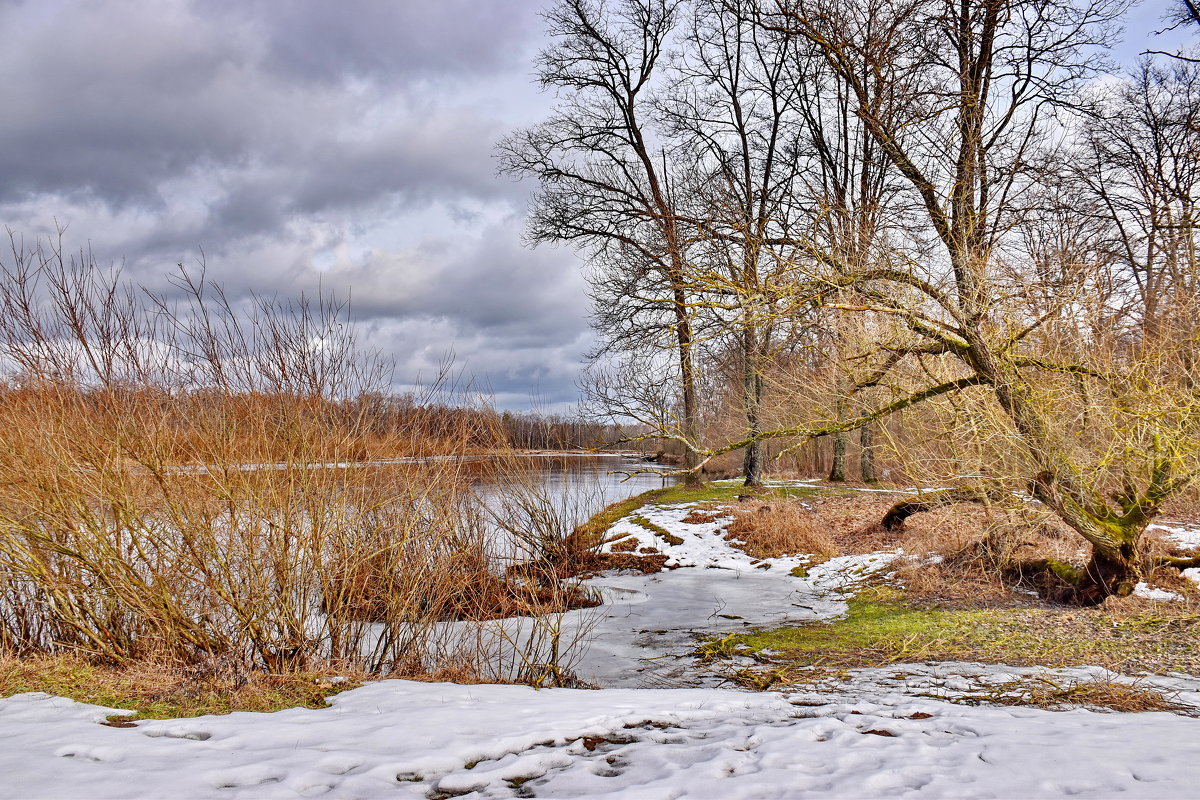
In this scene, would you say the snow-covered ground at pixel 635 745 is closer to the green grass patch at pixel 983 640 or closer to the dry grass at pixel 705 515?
the green grass patch at pixel 983 640

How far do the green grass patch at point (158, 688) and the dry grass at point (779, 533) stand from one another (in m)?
7.24

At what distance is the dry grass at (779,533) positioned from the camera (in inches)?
403

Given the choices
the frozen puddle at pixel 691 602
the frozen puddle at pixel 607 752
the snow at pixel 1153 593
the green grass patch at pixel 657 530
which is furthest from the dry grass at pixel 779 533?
the frozen puddle at pixel 607 752

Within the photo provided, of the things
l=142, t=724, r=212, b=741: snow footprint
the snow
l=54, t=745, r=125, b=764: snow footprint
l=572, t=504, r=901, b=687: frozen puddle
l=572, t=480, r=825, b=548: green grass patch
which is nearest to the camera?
l=54, t=745, r=125, b=764: snow footprint

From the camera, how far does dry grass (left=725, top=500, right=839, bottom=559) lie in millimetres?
10227

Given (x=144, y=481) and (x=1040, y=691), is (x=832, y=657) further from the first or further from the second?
(x=144, y=481)

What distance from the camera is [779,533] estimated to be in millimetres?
10578

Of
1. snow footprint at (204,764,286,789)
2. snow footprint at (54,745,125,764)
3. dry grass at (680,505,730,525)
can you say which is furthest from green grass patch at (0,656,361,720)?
dry grass at (680,505,730,525)

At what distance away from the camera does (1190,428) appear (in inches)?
235

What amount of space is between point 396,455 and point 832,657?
4266 mm

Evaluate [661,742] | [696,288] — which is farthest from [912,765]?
[696,288]

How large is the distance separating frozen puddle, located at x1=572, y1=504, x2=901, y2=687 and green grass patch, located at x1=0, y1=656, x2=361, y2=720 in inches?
93.3

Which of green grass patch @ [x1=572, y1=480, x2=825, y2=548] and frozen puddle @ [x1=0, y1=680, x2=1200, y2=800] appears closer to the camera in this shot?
frozen puddle @ [x1=0, y1=680, x2=1200, y2=800]

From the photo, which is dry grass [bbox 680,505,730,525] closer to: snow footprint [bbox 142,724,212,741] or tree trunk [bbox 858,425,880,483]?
tree trunk [bbox 858,425,880,483]
